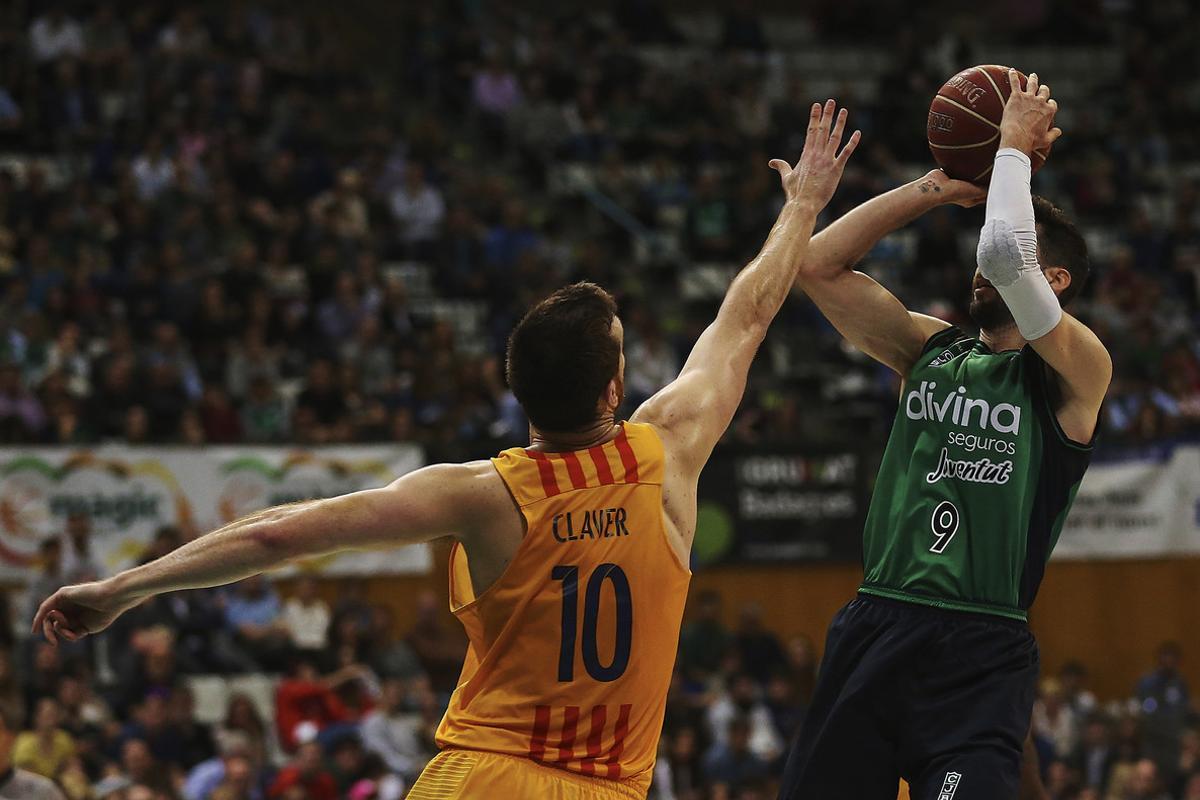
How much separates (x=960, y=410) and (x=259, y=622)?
387 inches

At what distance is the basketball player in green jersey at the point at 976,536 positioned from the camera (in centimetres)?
499

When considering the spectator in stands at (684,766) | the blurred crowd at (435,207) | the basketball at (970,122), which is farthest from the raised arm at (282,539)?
the blurred crowd at (435,207)

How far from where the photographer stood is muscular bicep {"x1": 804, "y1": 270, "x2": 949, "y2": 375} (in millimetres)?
5566

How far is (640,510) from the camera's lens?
419 centimetres

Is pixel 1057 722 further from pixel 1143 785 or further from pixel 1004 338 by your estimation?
pixel 1004 338

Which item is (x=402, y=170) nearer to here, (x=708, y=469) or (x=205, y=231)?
(x=205, y=231)

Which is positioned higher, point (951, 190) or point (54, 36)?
point (54, 36)

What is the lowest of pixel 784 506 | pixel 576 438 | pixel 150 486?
pixel 784 506

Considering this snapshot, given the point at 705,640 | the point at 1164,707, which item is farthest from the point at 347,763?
the point at 1164,707

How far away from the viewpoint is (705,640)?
15555 mm

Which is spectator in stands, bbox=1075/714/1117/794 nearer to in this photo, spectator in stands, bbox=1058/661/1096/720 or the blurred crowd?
spectator in stands, bbox=1058/661/1096/720

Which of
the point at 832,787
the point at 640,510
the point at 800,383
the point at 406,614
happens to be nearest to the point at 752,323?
the point at 640,510

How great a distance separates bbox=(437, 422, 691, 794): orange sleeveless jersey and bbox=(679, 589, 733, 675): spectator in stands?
1124cm

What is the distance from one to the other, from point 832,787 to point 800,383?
13971mm
